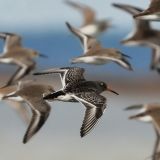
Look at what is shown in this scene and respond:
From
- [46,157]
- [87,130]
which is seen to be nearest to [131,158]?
[46,157]

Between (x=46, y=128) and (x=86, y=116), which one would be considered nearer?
(x=86, y=116)

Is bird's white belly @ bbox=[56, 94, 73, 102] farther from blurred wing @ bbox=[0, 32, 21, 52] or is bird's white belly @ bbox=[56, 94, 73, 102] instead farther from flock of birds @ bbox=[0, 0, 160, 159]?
blurred wing @ bbox=[0, 32, 21, 52]

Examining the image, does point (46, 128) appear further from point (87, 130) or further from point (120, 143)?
point (87, 130)

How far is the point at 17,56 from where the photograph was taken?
9.86 feet

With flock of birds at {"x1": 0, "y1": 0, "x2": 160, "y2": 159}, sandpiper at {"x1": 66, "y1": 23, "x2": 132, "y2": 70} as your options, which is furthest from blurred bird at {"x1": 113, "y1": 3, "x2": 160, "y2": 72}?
sandpiper at {"x1": 66, "y1": 23, "x2": 132, "y2": 70}

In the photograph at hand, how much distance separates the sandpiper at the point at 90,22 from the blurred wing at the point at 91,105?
3.26 feet

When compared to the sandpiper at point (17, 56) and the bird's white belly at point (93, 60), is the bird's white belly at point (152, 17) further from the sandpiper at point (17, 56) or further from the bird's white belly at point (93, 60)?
the sandpiper at point (17, 56)

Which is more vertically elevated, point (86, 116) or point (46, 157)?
point (86, 116)

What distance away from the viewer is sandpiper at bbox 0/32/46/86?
2863 millimetres

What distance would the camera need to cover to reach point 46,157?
16.1 feet

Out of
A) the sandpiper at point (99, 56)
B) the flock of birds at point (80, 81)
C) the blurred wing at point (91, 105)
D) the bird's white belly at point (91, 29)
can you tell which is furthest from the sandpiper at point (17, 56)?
the blurred wing at point (91, 105)

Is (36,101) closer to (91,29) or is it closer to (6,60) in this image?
(6,60)

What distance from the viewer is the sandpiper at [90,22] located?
3438mm

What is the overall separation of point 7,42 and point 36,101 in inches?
23.5
